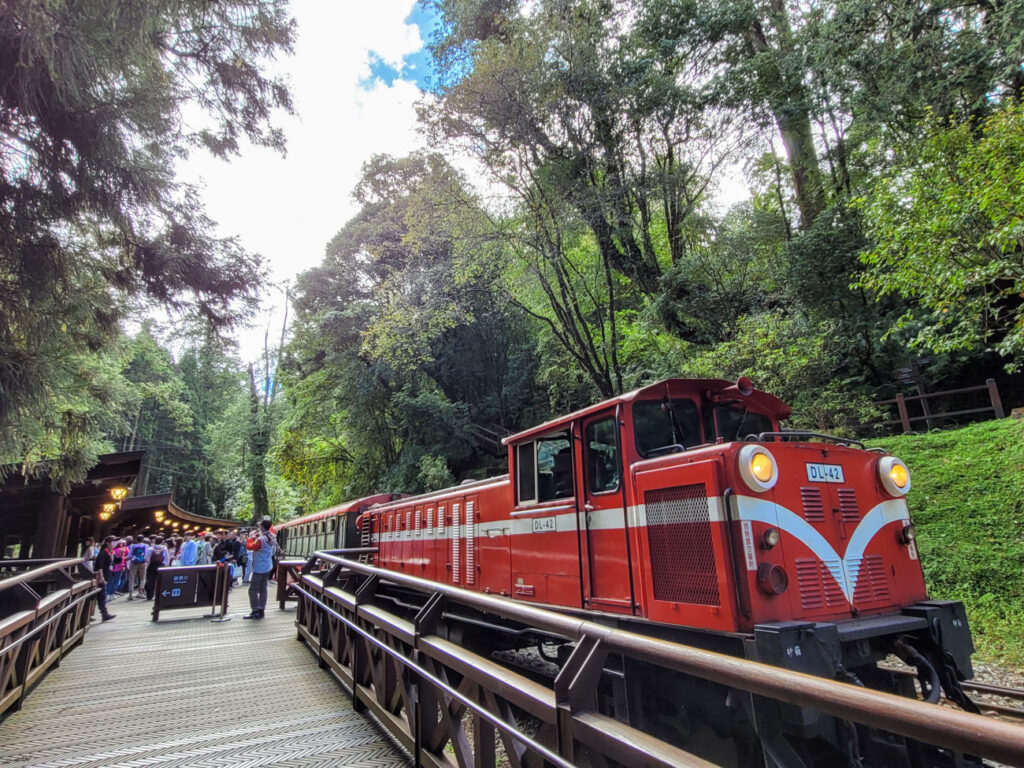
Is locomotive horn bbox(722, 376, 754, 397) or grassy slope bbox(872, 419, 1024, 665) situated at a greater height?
locomotive horn bbox(722, 376, 754, 397)

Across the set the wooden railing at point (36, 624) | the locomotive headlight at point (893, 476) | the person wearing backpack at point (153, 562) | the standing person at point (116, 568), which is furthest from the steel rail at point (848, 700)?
the standing person at point (116, 568)

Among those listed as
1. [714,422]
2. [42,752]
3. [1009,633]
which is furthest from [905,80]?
[42,752]

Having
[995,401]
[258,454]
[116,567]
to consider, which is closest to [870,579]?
[995,401]

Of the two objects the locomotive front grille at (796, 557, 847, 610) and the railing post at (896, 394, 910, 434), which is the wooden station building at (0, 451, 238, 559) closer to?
the locomotive front grille at (796, 557, 847, 610)

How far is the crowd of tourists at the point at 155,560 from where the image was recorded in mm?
9289

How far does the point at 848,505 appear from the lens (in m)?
3.95

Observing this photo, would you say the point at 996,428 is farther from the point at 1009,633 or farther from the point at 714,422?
the point at 714,422

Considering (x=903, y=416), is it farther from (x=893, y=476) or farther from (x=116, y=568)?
(x=116, y=568)

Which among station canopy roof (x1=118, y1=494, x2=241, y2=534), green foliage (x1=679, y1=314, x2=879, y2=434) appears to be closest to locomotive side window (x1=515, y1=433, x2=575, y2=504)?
green foliage (x1=679, y1=314, x2=879, y2=434)

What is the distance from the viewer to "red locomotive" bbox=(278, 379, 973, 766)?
128 inches

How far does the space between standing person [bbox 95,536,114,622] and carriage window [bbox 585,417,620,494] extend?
9.34m

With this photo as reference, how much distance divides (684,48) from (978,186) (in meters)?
9.55

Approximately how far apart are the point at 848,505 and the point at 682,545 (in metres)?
1.37

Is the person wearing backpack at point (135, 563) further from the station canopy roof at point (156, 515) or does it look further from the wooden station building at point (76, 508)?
the station canopy roof at point (156, 515)
